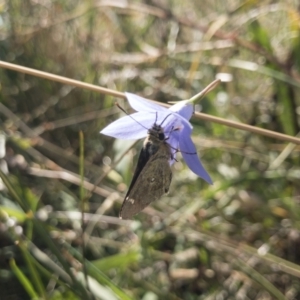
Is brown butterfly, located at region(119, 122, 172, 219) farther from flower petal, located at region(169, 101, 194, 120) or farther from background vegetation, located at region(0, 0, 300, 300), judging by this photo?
background vegetation, located at region(0, 0, 300, 300)

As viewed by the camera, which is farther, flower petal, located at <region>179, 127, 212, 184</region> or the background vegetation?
the background vegetation

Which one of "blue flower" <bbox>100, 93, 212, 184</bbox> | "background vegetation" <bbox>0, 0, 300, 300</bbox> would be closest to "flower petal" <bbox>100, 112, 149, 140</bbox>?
"blue flower" <bbox>100, 93, 212, 184</bbox>

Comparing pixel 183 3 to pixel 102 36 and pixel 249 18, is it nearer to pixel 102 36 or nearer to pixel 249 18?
pixel 102 36

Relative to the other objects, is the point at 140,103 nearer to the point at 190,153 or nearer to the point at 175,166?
the point at 190,153

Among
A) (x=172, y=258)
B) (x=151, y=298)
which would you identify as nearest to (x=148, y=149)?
(x=151, y=298)

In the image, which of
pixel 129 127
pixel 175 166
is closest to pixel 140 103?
pixel 129 127

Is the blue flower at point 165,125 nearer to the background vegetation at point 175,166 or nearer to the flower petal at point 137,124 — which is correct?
the flower petal at point 137,124
